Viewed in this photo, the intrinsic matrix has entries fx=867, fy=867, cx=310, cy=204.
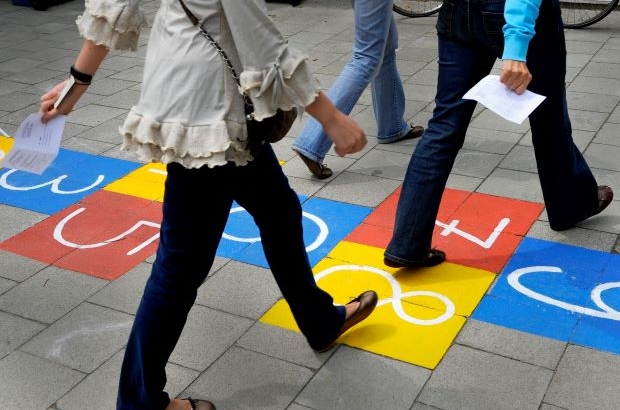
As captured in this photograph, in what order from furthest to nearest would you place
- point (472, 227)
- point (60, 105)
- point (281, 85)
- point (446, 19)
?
point (472, 227), point (446, 19), point (60, 105), point (281, 85)

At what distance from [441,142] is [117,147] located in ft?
8.59

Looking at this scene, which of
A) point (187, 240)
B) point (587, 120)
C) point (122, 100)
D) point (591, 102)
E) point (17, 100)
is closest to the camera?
point (187, 240)

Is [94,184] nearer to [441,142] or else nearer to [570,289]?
[441,142]

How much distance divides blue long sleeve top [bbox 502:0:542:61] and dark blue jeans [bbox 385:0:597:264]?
117mm

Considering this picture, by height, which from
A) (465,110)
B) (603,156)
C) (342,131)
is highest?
(342,131)

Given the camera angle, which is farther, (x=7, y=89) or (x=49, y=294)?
(x=7, y=89)

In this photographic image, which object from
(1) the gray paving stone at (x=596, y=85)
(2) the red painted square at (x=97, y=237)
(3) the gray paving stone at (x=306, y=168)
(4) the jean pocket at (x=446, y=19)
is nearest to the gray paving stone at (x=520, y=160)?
(3) the gray paving stone at (x=306, y=168)

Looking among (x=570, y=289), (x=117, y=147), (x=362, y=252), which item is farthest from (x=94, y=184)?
(x=570, y=289)

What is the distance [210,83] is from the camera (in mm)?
2309

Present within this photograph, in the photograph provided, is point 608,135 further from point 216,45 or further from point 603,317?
point 216,45

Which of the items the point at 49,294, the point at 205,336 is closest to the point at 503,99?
the point at 205,336

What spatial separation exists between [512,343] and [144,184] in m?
2.43

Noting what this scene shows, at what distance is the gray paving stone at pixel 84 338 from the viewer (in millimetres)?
3268

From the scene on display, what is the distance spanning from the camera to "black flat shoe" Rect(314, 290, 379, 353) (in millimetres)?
3211
